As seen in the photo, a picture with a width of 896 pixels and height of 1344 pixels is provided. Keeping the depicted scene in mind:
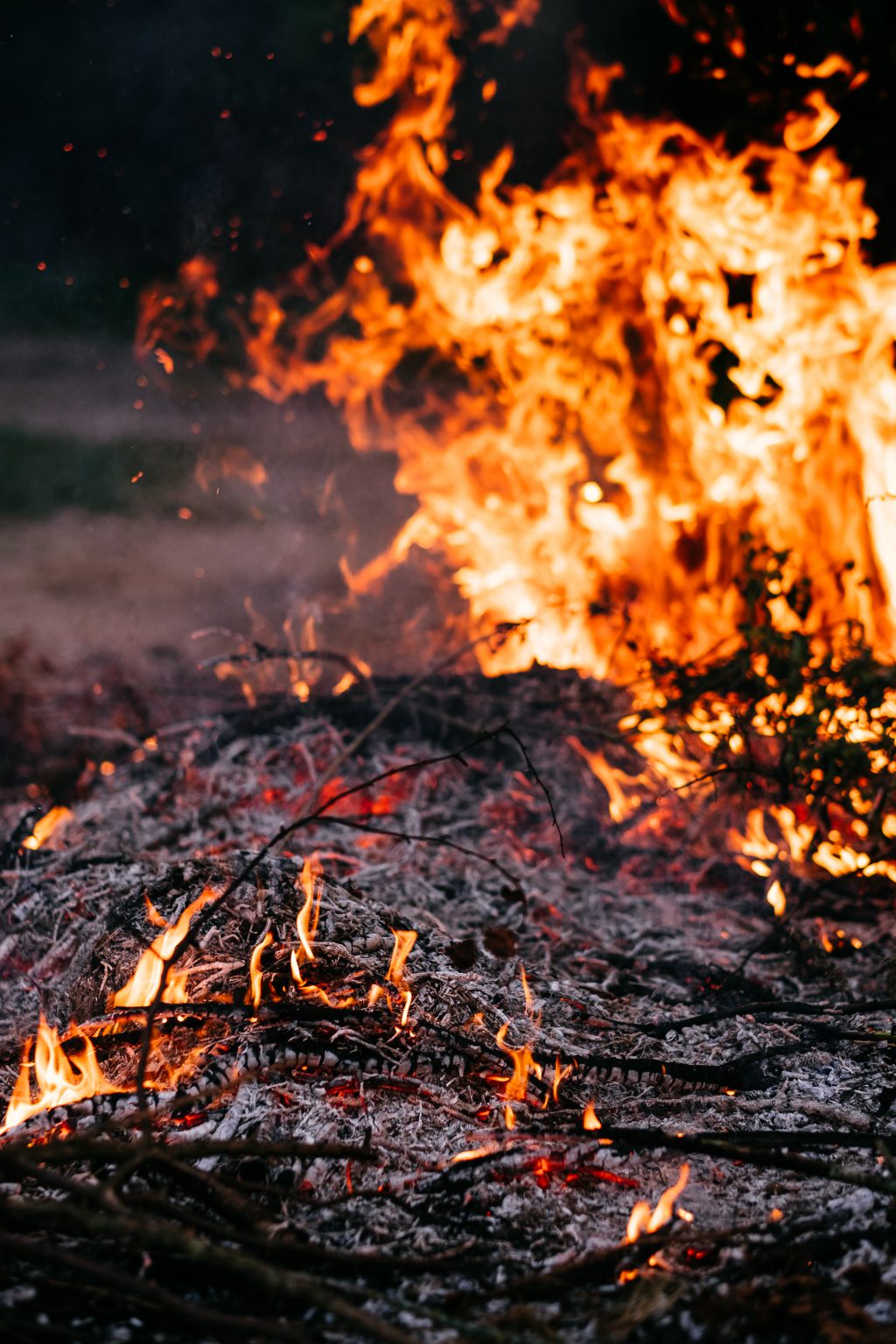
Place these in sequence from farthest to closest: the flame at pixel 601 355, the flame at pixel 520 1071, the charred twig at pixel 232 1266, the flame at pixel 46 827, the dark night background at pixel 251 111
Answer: the dark night background at pixel 251 111
the flame at pixel 601 355
the flame at pixel 46 827
the flame at pixel 520 1071
the charred twig at pixel 232 1266

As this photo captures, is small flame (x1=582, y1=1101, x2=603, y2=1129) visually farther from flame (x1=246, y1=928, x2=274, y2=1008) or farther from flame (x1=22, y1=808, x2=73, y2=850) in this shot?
flame (x1=22, y1=808, x2=73, y2=850)

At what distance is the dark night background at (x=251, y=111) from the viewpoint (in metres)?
5.35

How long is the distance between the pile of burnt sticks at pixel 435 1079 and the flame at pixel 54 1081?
13 millimetres

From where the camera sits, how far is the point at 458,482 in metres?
6.09

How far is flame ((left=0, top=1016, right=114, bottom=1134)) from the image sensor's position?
196 cm

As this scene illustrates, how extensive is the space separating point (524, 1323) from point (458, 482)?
522 cm

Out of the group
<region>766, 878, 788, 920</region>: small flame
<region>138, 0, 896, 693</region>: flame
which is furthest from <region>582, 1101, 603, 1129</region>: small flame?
<region>138, 0, 896, 693</region>: flame

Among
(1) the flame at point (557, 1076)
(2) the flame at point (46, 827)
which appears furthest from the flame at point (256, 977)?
(2) the flame at point (46, 827)

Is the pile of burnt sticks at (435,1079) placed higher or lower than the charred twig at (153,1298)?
lower

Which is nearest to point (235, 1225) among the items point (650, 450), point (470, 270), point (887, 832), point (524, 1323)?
point (524, 1323)

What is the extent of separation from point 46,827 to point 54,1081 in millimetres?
1850

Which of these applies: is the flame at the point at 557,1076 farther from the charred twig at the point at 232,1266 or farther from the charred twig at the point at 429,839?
the charred twig at the point at 232,1266

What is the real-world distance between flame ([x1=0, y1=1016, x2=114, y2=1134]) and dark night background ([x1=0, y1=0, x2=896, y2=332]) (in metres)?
4.78

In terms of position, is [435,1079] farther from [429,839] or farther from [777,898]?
[777,898]
